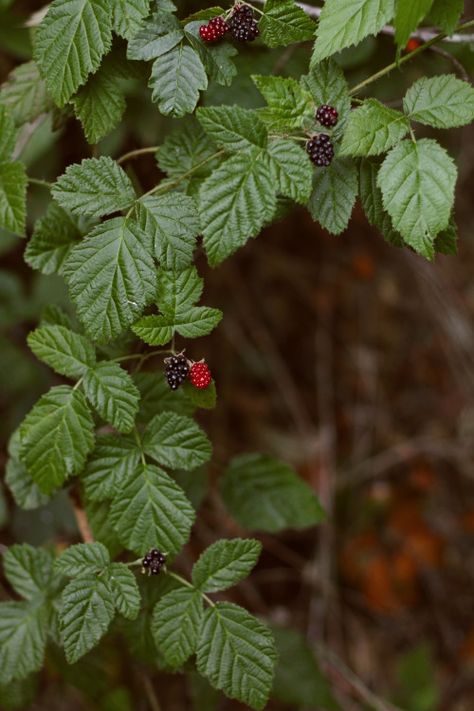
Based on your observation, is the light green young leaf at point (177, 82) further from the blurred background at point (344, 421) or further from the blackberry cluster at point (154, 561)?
the blurred background at point (344, 421)

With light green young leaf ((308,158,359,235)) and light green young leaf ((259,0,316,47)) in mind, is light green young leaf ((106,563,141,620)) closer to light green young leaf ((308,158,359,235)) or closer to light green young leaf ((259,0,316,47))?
light green young leaf ((308,158,359,235))

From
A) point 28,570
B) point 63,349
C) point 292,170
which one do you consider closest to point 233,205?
point 292,170

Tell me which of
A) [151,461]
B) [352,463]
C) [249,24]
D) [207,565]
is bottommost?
[352,463]

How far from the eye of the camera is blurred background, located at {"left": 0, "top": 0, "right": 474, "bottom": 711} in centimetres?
287

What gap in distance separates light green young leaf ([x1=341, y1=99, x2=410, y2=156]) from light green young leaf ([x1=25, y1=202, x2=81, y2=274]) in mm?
637

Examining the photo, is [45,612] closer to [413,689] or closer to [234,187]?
[234,187]

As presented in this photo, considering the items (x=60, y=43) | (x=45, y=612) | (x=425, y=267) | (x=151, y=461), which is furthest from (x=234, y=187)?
(x=425, y=267)

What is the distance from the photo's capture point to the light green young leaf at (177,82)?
1369 millimetres

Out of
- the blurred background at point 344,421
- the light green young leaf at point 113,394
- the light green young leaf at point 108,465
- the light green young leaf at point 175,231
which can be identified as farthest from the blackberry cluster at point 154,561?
the blurred background at point 344,421

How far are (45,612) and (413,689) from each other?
6.30ft

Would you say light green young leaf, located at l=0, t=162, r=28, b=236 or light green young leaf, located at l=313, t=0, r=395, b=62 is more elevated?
light green young leaf, located at l=313, t=0, r=395, b=62

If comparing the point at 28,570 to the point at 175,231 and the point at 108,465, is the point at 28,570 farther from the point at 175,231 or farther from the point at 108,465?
the point at 175,231

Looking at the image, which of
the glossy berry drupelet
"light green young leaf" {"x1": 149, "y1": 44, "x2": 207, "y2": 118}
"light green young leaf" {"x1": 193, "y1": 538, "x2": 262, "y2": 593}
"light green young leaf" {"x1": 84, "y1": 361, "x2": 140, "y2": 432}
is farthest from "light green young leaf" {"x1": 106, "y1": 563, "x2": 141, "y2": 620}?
"light green young leaf" {"x1": 149, "y1": 44, "x2": 207, "y2": 118}

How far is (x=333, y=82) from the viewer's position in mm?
1360
